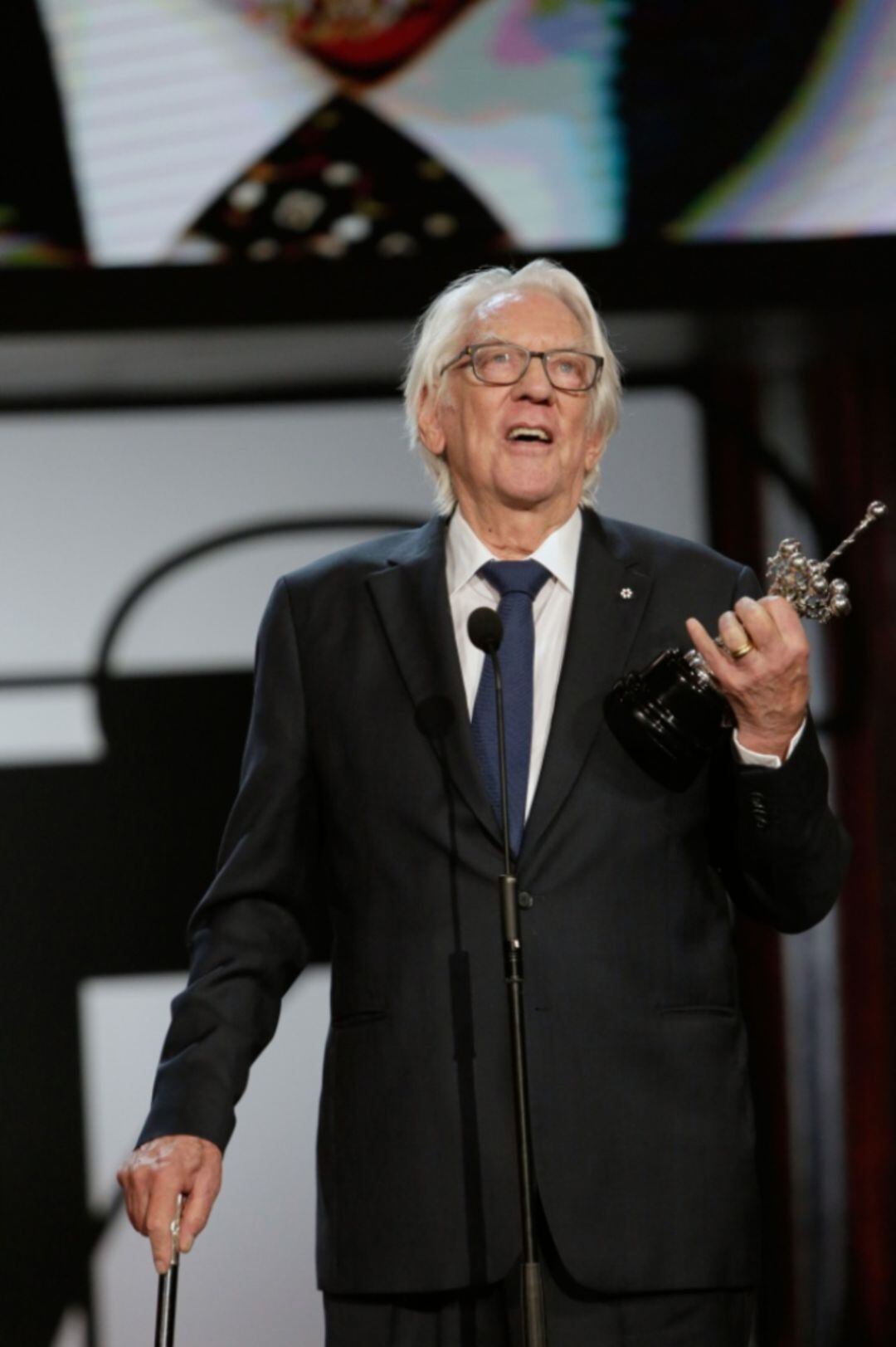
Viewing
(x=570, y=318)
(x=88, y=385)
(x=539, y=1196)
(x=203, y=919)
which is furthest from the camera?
(x=88, y=385)

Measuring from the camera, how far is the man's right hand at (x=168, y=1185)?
1.82 m

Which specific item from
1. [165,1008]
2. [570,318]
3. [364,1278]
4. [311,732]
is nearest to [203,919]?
[311,732]

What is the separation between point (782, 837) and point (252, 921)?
60 cm

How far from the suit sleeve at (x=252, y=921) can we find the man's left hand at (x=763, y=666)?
0.55 m

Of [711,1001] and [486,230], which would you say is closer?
[711,1001]

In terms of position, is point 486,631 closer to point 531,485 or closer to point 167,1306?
point 531,485

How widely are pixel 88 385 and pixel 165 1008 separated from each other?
124 cm

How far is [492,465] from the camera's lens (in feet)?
→ 7.36

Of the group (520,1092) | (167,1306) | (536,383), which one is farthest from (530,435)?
(167,1306)

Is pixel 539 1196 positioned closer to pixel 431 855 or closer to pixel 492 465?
pixel 431 855

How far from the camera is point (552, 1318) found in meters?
1.87

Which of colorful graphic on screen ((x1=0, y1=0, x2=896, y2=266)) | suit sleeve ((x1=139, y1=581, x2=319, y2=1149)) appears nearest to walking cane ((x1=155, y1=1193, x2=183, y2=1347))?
suit sleeve ((x1=139, y1=581, x2=319, y2=1149))

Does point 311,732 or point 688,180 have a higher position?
point 688,180

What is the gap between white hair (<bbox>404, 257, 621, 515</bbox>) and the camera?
7.63ft
